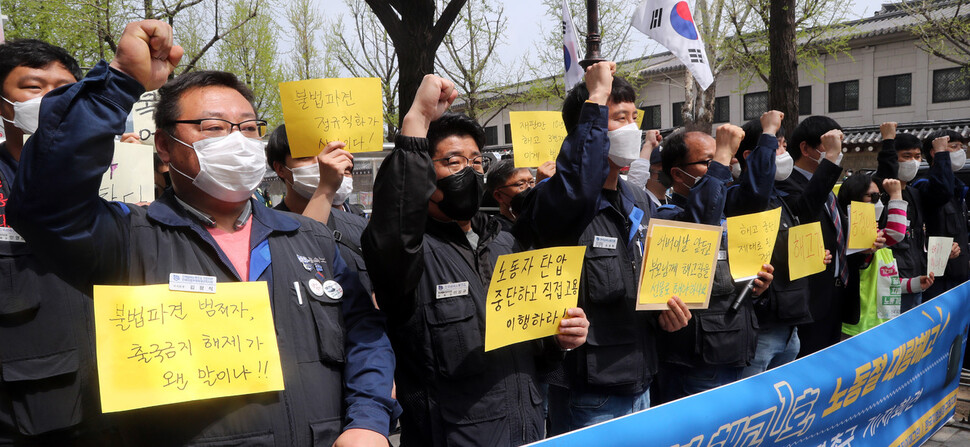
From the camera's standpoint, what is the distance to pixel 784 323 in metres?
3.80

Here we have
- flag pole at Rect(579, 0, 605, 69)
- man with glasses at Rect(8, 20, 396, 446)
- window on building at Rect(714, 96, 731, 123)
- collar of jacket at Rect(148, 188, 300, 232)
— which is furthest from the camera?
window on building at Rect(714, 96, 731, 123)

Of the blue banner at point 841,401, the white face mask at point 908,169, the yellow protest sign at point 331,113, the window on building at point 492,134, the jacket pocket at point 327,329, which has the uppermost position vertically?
the window on building at point 492,134

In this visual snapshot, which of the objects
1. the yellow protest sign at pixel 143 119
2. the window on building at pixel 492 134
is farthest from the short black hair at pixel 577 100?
the window on building at pixel 492 134

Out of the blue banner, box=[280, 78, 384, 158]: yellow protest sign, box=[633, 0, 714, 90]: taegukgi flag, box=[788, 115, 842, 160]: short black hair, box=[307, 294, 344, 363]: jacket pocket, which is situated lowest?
the blue banner

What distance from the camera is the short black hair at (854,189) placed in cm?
512

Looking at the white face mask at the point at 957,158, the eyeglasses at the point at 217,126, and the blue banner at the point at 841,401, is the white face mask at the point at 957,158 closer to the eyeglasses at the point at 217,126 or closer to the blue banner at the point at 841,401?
the blue banner at the point at 841,401

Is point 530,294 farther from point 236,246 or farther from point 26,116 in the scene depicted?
point 26,116

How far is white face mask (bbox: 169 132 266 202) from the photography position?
178 centimetres

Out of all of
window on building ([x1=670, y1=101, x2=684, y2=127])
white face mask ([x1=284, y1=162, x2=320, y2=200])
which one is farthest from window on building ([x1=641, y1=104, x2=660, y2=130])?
white face mask ([x1=284, y1=162, x2=320, y2=200])

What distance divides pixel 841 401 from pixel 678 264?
1.02 m

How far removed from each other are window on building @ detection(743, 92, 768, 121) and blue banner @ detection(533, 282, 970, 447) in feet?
89.9

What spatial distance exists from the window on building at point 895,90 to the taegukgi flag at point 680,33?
26.1m

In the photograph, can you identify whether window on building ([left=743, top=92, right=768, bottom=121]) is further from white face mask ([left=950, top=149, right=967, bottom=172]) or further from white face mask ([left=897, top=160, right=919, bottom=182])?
white face mask ([left=897, top=160, right=919, bottom=182])

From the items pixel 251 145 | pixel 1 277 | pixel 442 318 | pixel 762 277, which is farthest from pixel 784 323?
pixel 1 277
